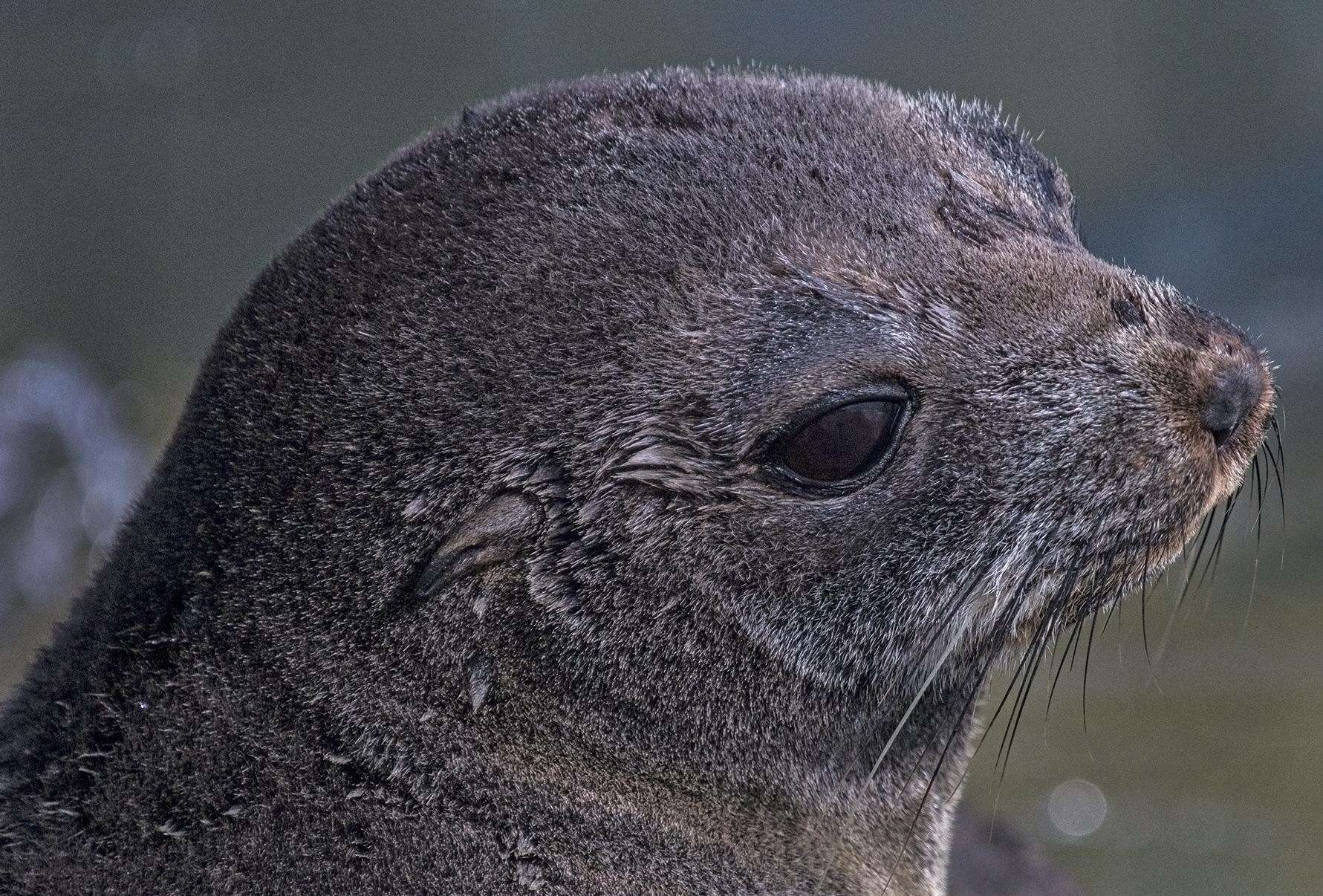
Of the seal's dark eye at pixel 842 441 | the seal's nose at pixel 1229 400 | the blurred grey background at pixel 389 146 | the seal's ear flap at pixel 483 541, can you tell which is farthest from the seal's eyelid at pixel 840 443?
the blurred grey background at pixel 389 146

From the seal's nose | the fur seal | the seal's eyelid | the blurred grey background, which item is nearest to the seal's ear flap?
the fur seal

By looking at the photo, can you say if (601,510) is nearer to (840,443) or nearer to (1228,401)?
(840,443)

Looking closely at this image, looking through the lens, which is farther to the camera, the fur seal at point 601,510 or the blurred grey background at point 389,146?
the blurred grey background at point 389,146

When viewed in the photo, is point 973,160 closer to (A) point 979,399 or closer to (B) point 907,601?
(A) point 979,399

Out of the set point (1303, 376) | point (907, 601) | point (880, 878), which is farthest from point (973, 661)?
point (1303, 376)

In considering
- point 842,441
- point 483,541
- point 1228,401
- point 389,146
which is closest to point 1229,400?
point 1228,401

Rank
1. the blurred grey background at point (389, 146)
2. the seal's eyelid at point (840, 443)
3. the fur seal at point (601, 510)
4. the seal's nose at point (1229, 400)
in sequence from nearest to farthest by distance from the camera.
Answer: the fur seal at point (601, 510), the seal's eyelid at point (840, 443), the seal's nose at point (1229, 400), the blurred grey background at point (389, 146)

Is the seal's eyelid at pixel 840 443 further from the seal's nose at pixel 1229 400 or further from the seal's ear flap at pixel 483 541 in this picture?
the seal's nose at pixel 1229 400
